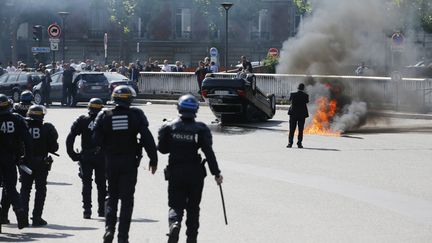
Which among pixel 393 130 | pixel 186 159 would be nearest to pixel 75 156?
pixel 186 159

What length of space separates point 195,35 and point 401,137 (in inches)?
2325

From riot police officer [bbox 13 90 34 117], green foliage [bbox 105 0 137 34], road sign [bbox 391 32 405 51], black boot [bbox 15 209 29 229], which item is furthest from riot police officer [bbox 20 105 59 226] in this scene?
green foliage [bbox 105 0 137 34]

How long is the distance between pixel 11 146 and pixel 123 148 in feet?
6.72

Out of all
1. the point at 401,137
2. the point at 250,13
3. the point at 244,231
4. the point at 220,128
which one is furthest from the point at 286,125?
the point at 250,13

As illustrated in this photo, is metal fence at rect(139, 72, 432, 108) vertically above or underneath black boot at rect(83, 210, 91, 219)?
above

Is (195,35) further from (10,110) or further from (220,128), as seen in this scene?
(10,110)

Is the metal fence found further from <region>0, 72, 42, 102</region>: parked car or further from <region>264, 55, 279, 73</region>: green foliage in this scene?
<region>264, 55, 279, 73</region>: green foliage

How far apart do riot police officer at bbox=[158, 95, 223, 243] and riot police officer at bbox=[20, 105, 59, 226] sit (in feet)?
9.42

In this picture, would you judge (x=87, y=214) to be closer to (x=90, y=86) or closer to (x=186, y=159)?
(x=186, y=159)

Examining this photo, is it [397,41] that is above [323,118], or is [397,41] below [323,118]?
above

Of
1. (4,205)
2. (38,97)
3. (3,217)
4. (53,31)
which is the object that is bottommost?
(38,97)

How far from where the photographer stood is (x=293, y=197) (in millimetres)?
15523

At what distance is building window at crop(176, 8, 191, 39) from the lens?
3359 inches

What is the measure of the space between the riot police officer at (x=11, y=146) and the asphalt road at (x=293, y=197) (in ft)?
1.11
